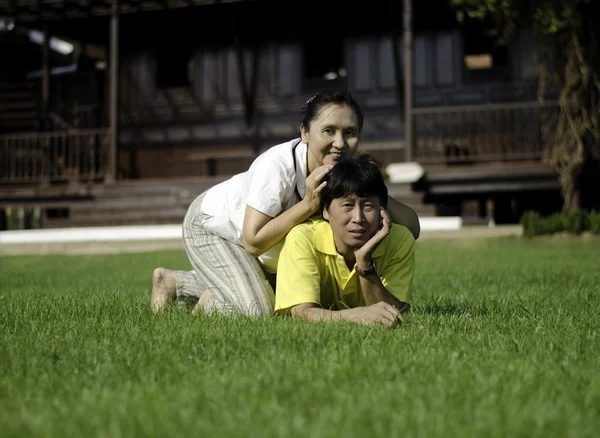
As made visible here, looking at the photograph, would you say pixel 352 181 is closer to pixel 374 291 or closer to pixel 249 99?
pixel 374 291

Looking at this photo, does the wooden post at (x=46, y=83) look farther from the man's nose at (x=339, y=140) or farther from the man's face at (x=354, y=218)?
the man's face at (x=354, y=218)

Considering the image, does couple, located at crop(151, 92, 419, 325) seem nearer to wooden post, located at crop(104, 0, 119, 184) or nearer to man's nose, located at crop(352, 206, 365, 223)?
man's nose, located at crop(352, 206, 365, 223)

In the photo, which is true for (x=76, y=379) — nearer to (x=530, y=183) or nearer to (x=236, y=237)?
(x=236, y=237)

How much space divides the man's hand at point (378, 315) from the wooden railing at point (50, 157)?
14.1 m

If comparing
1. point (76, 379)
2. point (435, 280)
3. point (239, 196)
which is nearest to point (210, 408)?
point (76, 379)

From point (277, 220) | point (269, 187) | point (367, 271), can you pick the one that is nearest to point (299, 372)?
point (367, 271)

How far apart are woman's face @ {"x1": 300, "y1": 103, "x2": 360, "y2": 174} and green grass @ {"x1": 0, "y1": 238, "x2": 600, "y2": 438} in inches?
38.3

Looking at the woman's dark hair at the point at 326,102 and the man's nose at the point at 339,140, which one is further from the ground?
the woman's dark hair at the point at 326,102

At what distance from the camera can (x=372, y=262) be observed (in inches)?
166

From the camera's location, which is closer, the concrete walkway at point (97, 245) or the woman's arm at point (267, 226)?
the woman's arm at point (267, 226)

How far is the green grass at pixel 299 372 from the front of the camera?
221cm

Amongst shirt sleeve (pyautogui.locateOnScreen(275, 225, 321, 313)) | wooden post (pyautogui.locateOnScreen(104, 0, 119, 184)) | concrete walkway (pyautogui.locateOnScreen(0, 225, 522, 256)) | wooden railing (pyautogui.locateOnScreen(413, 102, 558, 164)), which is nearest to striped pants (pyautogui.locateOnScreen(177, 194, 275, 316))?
shirt sleeve (pyautogui.locateOnScreen(275, 225, 321, 313))

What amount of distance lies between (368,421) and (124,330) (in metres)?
2.10

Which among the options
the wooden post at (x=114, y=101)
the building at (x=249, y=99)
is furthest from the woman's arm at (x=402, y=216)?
the wooden post at (x=114, y=101)
